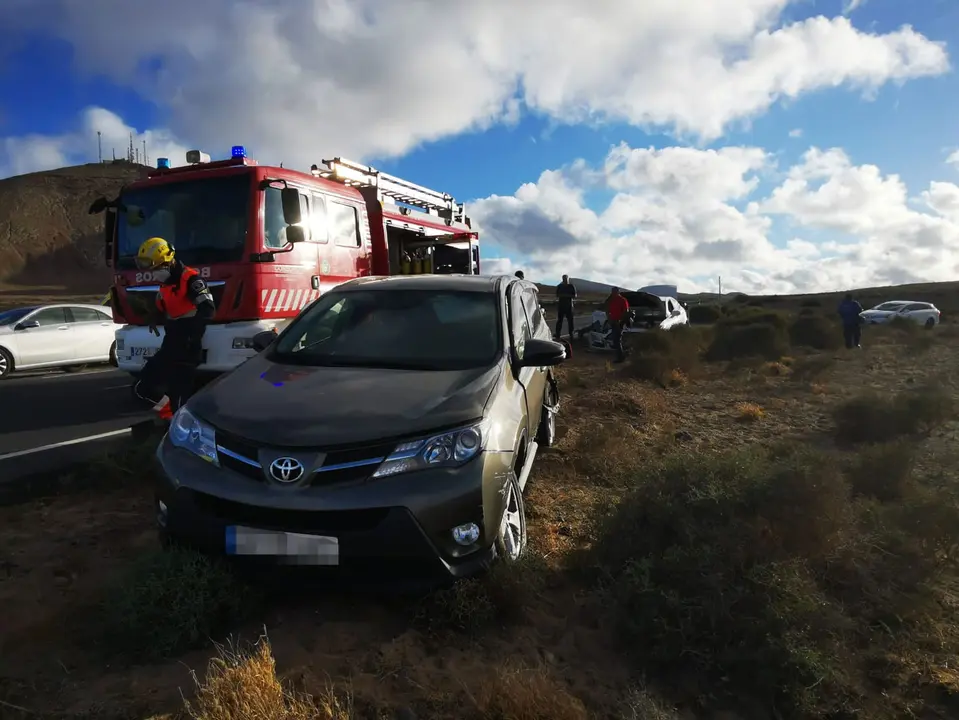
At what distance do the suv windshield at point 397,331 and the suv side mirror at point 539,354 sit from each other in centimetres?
20

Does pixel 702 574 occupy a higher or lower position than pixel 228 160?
lower

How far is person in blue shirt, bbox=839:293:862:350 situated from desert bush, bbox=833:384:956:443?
32.6 feet

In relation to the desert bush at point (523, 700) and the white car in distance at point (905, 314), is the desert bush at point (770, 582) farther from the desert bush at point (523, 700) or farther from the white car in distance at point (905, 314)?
the white car in distance at point (905, 314)

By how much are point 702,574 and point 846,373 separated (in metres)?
12.7

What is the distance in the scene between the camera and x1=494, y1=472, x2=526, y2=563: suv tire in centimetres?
326

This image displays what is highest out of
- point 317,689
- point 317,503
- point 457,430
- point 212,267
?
point 212,267

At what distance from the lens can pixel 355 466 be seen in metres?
2.95

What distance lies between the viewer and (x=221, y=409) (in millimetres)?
3340

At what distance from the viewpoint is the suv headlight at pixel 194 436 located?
315 centimetres

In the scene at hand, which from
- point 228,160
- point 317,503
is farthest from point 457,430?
point 228,160

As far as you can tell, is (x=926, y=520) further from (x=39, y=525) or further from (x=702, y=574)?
(x=39, y=525)

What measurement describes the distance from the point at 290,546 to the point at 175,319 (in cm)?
371

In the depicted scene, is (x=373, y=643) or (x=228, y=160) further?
(x=228, y=160)

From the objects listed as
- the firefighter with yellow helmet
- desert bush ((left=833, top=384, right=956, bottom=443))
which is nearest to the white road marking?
the firefighter with yellow helmet
